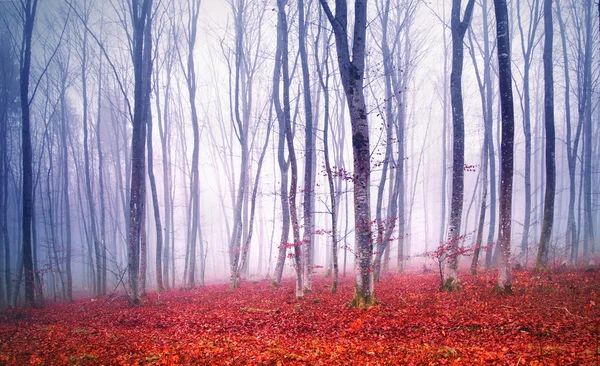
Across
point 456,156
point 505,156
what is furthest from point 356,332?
point 456,156

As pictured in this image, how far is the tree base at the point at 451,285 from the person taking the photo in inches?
372

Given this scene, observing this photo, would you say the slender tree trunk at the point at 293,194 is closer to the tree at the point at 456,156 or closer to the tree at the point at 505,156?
the tree at the point at 456,156

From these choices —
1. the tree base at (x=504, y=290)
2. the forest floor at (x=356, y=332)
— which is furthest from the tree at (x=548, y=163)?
the tree base at (x=504, y=290)

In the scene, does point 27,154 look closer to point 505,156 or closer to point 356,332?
point 356,332

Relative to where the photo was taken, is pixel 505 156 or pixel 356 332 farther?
pixel 505 156

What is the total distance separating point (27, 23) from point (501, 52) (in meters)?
18.5

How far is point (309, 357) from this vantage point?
5.07 m

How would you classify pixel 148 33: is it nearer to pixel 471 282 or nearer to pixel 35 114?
pixel 471 282

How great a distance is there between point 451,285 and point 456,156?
4238 mm

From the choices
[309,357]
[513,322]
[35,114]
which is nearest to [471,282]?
[513,322]

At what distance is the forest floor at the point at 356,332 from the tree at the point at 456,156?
0.76m

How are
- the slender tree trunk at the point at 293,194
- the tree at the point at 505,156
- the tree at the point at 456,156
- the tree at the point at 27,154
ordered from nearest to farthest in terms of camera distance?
1. the tree at the point at 505,156
2. the tree at the point at 456,156
3. the slender tree trunk at the point at 293,194
4. the tree at the point at 27,154

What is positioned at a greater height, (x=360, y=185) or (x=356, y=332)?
(x=360, y=185)

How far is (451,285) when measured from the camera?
9516mm
